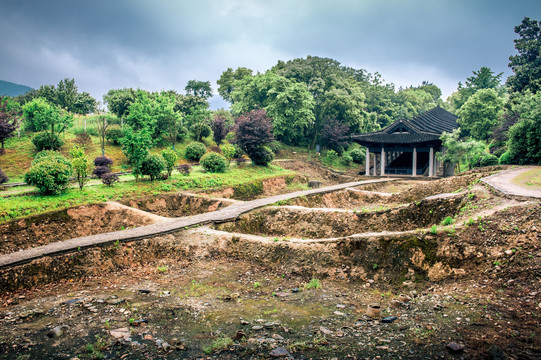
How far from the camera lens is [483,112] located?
34.7 m

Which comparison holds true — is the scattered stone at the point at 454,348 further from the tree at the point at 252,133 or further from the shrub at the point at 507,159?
the tree at the point at 252,133

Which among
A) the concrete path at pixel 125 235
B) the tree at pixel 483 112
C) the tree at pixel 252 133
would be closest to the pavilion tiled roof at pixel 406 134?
the tree at pixel 483 112

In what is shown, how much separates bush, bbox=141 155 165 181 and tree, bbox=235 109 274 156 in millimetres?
9341

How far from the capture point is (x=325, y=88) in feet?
145

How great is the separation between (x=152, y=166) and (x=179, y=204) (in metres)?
3.31

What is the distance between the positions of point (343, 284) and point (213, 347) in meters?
4.12

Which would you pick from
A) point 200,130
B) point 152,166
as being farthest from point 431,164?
point 152,166

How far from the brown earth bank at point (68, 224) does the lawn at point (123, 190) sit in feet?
1.17

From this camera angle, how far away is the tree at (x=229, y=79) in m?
54.4

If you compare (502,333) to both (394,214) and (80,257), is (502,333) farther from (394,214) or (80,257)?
(80,257)

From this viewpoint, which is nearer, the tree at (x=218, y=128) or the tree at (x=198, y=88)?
the tree at (x=218, y=128)

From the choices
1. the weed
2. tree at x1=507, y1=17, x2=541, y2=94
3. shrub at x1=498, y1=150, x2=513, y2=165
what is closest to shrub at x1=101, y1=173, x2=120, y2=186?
the weed

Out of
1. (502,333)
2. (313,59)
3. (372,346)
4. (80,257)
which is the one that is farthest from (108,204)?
(313,59)

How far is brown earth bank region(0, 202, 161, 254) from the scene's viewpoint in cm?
1192
